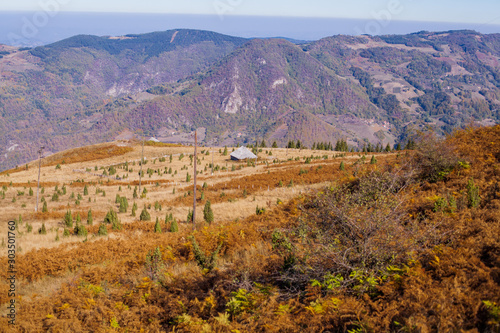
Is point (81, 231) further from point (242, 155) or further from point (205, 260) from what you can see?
point (242, 155)

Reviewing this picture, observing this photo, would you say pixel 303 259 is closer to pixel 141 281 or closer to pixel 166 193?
pixel 141 281

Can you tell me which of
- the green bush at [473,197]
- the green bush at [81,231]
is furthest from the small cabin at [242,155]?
the green bush at [473,197]

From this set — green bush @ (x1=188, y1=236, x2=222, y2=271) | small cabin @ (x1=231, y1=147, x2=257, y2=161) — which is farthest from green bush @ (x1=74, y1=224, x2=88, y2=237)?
small cabin @ (x1=231, y1=147, x2=257, y2=161)

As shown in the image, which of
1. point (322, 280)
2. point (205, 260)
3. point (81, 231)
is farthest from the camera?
point (81, 231)

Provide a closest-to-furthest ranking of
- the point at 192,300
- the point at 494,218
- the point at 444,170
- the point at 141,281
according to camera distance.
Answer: the point at 192,300, the point at 494,218, the point at 141,281, the point at 444,170

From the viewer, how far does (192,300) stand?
7.98 meters

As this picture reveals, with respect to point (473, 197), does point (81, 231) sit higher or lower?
lower

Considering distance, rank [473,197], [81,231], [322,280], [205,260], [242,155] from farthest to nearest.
A: [242,155] → [81,231] → [473,197] → [205,260] → [322,280]

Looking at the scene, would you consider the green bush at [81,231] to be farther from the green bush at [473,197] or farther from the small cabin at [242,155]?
the small cabin at [242,155]

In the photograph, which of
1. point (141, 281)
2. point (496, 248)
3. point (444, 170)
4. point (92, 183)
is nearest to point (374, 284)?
point (496, 248)

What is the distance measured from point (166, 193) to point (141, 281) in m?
28.1

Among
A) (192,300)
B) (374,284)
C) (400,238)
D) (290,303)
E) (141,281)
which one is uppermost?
(400,238)

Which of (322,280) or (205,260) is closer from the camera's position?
(322,280)

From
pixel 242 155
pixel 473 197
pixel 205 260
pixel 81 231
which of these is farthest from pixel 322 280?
pixel 242 155
